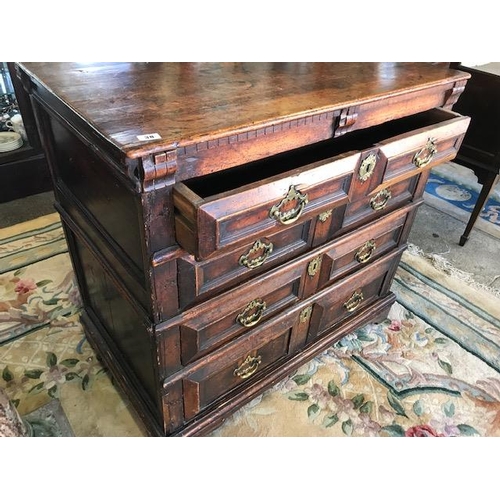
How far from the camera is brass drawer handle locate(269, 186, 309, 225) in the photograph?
66 cm

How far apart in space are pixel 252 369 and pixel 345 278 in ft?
1.08

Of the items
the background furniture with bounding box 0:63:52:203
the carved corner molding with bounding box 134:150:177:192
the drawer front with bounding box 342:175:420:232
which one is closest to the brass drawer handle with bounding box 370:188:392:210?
the drawer front with bounding box 342:175:420:232

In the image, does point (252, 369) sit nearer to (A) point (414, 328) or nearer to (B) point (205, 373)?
(B) point (205, 373)

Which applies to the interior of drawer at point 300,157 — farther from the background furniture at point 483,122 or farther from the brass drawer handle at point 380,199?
the background furniture at point 483,122

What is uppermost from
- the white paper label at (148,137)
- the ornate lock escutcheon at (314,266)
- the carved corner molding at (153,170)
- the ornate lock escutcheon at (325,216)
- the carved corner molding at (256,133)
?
the white paper label at (148,137)

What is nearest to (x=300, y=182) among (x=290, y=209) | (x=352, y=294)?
(x=290, y=209)

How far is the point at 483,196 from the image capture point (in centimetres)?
169

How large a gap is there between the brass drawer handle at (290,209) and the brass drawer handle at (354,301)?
0.59m

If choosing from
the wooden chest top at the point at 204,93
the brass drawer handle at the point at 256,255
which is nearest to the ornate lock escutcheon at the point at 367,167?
the wooden chest top at the point at 204,93

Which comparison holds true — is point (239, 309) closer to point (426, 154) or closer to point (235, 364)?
point (235, 364)

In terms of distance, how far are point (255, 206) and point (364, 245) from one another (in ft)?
1.78

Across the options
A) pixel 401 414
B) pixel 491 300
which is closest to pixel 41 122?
pixel 401 414

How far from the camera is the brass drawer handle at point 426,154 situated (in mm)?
859

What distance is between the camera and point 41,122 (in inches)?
35.4
